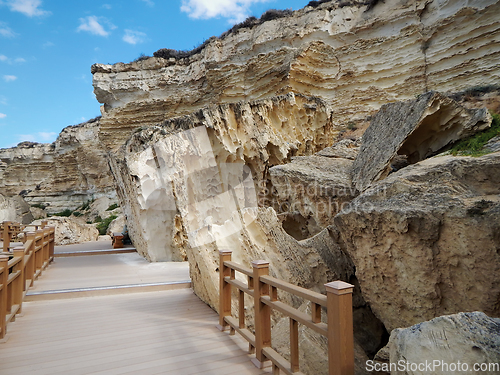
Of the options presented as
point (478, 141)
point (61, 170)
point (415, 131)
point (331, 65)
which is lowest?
point (478, 141)

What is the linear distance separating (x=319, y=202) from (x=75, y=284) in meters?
4.73

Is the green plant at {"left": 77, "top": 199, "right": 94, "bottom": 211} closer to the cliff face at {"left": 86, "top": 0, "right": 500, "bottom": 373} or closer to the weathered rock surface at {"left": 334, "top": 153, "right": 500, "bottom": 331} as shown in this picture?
the cliff face at {"left": 86, "top": 0, "right": 500, "bottom": 373}

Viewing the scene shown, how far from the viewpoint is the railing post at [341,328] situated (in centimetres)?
190

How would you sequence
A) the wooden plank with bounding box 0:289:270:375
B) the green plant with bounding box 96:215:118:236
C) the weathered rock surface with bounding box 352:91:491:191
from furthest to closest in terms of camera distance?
the green plant with bounding box 96:215:118:236 → the weathered rock surface with bounding box 352:91:491:191 → the wooden plank with bounding box 0:289:270:375

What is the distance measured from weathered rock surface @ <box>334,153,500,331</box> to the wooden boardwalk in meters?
1.60

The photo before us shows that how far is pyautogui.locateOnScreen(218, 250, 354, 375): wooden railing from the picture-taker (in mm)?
1916

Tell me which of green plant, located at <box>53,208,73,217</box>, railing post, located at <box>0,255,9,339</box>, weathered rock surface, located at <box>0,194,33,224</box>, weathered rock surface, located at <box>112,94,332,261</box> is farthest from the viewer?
green plant, located at <box>53,208,73,217</box>

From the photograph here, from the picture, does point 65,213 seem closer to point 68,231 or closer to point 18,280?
point 68,231

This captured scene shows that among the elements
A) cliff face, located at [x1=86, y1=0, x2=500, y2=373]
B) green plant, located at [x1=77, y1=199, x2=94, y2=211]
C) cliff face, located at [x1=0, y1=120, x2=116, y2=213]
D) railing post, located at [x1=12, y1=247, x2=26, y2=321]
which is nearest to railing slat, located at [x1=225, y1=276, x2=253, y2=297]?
cliff face, located at [x1=86, y1=0, x2=500, y2=373]

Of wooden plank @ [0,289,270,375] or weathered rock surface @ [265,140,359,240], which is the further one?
weathered rock surface @ [265,140,359,240]

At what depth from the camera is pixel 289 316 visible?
2.39 metres

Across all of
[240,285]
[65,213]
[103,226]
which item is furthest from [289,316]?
[65,213]

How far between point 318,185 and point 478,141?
2366 millimetres

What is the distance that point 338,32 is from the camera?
656 inches
